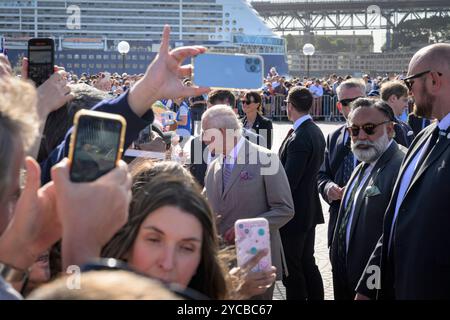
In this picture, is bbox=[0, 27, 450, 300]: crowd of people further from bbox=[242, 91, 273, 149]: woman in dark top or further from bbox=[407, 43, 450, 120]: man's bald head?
bbox=[242, 91, 273, 149]: woman in dark top

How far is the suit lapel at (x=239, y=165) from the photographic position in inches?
165

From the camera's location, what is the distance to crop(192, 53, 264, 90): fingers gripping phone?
7.61ft

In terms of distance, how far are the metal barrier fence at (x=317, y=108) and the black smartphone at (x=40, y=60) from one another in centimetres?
2138

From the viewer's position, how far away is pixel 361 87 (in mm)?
6480

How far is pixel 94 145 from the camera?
156 cm

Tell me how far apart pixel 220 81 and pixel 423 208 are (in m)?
1.25

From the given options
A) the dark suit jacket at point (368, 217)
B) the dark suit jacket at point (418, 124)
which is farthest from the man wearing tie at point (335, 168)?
the dark suit jacket at point (418, 124)

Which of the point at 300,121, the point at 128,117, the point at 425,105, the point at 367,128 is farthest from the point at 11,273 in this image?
the point at 300,121

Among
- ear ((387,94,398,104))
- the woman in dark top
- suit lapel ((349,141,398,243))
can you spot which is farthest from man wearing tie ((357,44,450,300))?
the woman in dark top

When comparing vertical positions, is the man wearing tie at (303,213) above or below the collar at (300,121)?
below

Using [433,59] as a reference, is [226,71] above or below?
below

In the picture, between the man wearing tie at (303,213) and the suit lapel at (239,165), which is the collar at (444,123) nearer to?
the suit lapel at (239,165)

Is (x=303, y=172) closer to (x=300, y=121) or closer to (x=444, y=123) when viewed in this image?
(x=300, y=121)

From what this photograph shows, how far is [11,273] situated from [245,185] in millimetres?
2795
